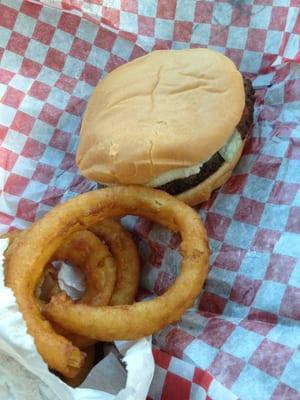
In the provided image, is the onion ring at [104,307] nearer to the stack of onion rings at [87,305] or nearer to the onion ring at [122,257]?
the stack of onion rings at [87,305]

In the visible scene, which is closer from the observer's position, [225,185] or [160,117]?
[160,117]

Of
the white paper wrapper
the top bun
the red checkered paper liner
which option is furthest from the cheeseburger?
the white paper wrapper

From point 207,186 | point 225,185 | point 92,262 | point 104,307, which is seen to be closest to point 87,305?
point 104,307

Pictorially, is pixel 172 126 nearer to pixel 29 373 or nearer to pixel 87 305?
pixel 87 305

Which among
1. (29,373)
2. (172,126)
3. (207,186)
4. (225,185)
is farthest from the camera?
(225,185)

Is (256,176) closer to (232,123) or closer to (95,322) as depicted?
(232,123)

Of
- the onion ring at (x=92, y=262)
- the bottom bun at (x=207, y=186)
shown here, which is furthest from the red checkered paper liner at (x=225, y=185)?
the onion ring at (x=92, y=262)
